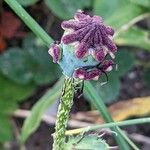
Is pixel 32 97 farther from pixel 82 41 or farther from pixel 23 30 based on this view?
pixel 82 41

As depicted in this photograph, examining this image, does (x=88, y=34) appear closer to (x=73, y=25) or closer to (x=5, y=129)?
(x=73, y=25)

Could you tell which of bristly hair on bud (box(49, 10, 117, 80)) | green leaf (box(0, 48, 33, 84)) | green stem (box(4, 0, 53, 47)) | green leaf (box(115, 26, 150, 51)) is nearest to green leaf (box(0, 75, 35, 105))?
green leaf (box(0, 48, 33, 84))

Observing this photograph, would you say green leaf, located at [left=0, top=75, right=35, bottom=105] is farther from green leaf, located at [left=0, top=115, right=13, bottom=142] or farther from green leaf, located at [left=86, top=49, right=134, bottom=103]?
green leaf, located at [left=86, top=49, right=134, bottom=103]

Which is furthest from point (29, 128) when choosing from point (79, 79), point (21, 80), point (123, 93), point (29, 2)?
point (79, 79)

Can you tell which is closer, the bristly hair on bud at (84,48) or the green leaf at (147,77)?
the bristly hair on bud at (84,48)

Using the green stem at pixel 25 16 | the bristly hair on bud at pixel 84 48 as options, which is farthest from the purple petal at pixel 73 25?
the green stem at pixel 25 16

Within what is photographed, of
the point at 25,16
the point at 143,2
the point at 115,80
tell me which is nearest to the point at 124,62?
the point at 115,80

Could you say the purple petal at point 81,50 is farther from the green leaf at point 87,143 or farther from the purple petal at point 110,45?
the green leaf at point 87,143
